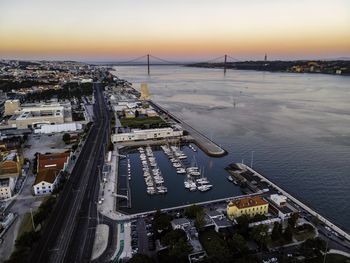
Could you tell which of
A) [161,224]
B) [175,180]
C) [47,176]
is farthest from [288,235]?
[47,176]

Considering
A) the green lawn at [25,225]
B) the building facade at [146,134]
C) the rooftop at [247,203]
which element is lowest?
the green lawn at [25,225]

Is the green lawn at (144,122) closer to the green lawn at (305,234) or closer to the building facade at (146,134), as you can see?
the building facade at (146,134)

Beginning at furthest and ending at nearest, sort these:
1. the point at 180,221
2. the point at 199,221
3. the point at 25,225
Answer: the point at 25,225 → the point at 180,221 → the point at 199,221

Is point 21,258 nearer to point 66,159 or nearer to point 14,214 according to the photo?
point 14,214

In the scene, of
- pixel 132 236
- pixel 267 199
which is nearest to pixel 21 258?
pixel 132 236

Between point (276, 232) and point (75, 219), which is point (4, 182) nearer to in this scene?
point (75, 219)

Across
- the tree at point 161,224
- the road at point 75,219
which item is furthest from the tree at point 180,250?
the road at point 75,219

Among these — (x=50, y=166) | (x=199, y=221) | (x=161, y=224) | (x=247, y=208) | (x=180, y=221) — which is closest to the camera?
(x=161, y=224)
